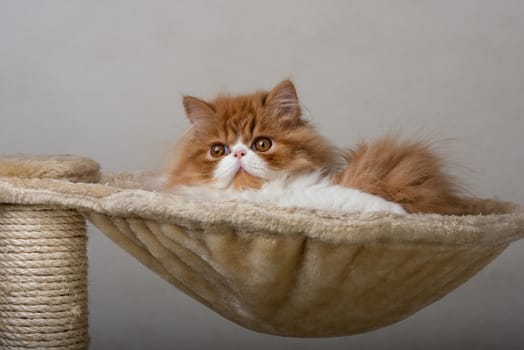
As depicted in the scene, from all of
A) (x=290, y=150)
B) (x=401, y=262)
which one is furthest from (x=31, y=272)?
(x=401, y=262)

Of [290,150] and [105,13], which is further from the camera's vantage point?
[105,13]

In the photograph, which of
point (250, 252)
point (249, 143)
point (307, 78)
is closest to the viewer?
point (250, 252)

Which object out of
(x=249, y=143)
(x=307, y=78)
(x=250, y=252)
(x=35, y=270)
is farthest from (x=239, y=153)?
(x=307, y=78)

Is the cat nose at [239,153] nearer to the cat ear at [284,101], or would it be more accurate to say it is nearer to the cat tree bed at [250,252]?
the cat ear at [284,101]

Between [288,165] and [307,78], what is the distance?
4.10ft

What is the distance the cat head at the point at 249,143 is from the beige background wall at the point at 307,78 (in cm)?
106

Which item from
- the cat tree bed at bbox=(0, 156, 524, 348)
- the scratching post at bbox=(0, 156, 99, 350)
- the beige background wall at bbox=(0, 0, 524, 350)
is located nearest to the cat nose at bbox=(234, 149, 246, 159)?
the cat tree bed at bbox=(0, 156, 524, 348)

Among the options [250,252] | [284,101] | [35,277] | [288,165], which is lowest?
[250,252]

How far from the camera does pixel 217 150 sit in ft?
6.32

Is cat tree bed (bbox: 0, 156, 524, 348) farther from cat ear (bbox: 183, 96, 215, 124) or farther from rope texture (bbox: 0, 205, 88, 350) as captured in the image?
cat ear (bbox: 183, 96, 215, 124)

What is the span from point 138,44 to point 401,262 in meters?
1.76

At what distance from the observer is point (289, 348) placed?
10.0ft

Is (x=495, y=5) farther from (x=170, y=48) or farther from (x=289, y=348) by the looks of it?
(x=289, y=348)

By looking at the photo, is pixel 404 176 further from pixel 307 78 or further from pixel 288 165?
pixel 307 78
